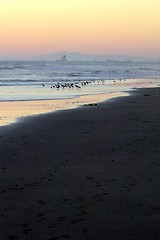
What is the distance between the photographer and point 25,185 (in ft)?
25.2

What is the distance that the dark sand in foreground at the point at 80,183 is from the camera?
562 centimetres

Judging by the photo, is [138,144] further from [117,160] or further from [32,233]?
[32,233]

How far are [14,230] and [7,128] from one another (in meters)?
9.21

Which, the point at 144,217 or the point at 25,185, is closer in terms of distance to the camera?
the point at 144,217

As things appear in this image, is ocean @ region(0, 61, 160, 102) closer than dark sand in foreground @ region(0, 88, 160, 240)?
No

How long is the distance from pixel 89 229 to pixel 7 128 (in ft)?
30.9

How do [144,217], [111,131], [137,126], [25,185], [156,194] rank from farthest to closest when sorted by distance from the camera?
[137,126], [111,131], [25,185], [156,194], [144,217]

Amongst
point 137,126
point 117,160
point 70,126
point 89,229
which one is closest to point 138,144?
point 117,160

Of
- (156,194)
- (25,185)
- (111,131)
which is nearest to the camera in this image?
(156,194)

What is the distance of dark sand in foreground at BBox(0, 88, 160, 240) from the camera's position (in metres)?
5.62

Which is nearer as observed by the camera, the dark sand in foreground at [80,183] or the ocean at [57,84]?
the dark sand in foreground at [80,183]

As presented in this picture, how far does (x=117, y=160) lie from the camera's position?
9492mm

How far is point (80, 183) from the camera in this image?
7.72 metres

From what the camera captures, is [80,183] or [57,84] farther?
[57,84]
